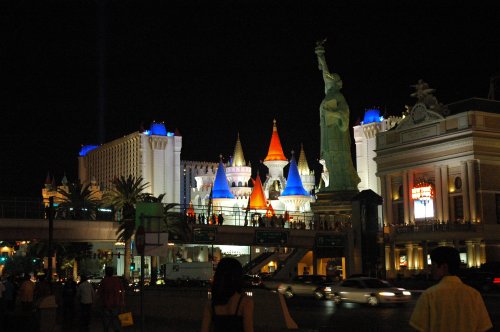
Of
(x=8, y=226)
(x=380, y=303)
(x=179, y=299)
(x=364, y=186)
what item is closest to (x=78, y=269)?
(x=8, y=226)

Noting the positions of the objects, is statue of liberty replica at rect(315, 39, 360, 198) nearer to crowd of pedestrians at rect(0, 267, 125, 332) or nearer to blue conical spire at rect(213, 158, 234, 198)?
blue conical spire at rect(213, 158, 234, 198)

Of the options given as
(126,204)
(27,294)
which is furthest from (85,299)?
(126,204)

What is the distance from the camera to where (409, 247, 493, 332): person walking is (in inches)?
256

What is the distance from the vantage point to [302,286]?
1602 inches

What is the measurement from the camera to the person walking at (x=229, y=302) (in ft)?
21.8

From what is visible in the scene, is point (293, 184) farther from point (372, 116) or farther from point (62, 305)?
point (62, 305)

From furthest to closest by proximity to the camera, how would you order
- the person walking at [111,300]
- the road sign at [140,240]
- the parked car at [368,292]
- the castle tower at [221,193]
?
the castle tower at [221,193]
the parked car at [368,292]
the person walking at [111,300]
the road sign at [140,240]

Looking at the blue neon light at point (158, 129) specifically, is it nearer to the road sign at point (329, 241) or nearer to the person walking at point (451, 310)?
the road sign at point (329, 241)

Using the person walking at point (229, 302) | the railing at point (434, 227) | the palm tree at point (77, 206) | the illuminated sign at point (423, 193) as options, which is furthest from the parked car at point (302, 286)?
the person walking at point (229, 302)

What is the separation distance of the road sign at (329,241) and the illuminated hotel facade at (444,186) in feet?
30.4

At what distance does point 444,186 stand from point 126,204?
95.7 ft

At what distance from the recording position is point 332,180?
7694cm

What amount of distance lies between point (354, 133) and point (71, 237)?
278 ft

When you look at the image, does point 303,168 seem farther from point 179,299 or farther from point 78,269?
point 179,299
